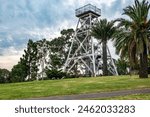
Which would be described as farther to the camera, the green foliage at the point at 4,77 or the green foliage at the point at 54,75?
the green foliage at the point at 4,77

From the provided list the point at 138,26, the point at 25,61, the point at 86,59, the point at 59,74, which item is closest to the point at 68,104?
the point at 138,26

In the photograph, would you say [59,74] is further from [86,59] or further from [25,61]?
[25,61]

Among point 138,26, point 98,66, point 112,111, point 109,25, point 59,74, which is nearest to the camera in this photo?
point 112,111

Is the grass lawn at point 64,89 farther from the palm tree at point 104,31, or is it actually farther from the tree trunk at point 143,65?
the palm tree at point 104,31

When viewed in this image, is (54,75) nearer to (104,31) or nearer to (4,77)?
(104,31)

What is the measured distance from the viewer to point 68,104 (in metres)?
12.3

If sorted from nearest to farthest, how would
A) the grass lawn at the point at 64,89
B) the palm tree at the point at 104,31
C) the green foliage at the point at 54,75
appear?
1. the grass lawn at the point at 64,89
2. the green foliage at the point at 54,75
3. the palm tree at the point at 104,31

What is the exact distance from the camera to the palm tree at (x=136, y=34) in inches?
1513

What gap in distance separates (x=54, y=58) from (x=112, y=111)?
6552 cm

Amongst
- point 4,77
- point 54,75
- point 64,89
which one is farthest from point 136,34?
point 4,77

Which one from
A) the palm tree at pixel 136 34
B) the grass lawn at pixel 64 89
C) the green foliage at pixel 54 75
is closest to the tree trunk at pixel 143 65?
the palm tree at pixel 136 34

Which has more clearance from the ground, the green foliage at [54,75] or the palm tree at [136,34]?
the palm tree at [136,34]

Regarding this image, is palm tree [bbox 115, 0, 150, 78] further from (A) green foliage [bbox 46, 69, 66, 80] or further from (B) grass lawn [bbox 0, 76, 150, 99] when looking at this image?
(A) green foliage [bbox 46, 69, 66, 80]

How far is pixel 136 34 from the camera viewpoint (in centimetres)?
3862
